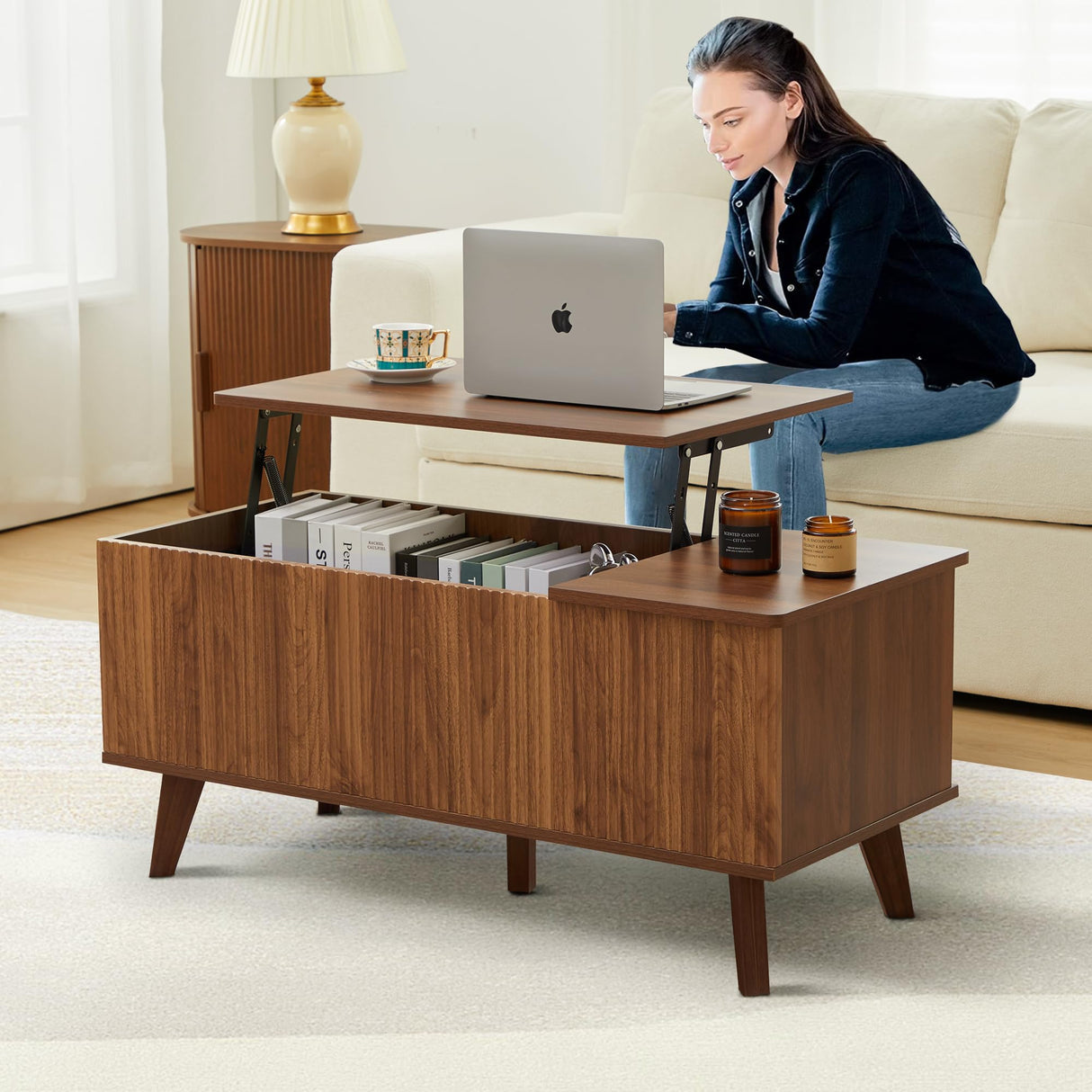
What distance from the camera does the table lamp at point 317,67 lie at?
11.9 feet

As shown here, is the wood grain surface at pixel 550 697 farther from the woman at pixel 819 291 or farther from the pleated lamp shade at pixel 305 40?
the pleated lamp shade at pixel 305 40

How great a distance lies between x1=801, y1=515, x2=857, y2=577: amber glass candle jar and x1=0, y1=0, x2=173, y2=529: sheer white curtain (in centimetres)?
248

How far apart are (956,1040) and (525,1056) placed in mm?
400

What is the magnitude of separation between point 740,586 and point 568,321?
36cm

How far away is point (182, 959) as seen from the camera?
1965mm

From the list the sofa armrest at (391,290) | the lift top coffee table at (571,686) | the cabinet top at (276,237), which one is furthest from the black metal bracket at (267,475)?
the cabinet top at (276,237)

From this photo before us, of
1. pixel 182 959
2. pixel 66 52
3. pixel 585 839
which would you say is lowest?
pixel 182 959

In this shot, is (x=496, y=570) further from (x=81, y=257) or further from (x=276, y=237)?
(x=81, y=257)

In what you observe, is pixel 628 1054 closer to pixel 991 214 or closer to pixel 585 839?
pixel 585 839

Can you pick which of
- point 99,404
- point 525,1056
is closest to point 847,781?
point 525,1056

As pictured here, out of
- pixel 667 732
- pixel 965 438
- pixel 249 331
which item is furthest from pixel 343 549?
pixel 249 331

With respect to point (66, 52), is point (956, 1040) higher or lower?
lower

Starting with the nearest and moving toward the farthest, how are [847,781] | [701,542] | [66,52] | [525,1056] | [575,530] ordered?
[525,1056] < [847,781] < [701,542] < [575,530] < [66,52]

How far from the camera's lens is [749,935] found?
1859 millimetres
